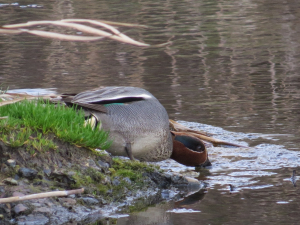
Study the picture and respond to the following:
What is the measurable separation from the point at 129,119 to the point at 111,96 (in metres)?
0.26

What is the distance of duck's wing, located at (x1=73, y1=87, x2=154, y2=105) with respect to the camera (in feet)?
15.7

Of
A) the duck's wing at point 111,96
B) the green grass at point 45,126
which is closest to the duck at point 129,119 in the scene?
the duck's wing at point 111,96

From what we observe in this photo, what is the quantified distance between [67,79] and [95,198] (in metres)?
6.18

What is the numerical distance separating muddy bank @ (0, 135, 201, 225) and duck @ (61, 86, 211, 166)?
20 centimetres

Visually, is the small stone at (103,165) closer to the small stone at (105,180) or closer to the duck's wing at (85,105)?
the small stone at (105,180)

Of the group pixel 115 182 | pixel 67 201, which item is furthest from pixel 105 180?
pixel 67 201

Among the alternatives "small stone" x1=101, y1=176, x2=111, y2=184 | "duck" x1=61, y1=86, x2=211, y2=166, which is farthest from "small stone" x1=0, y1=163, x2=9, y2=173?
"duck" x1=61, y1=86, x2=211, y2=166

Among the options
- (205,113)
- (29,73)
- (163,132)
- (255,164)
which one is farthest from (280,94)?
(29,73)

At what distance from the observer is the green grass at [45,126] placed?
4182mm

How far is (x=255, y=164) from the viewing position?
5340 mm

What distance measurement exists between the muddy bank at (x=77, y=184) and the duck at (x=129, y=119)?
0.20 metres

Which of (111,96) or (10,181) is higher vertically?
(111,96)

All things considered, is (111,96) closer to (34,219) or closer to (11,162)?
(11,162)

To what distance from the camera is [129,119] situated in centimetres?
477
